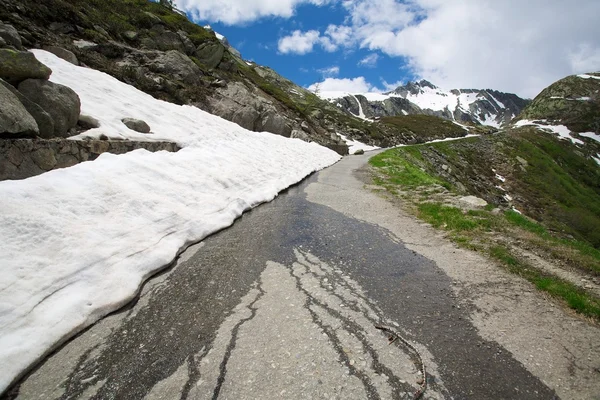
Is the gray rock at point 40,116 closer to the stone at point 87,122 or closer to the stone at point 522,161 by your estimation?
the stone at point 87,122

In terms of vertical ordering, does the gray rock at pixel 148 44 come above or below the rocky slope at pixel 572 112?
below

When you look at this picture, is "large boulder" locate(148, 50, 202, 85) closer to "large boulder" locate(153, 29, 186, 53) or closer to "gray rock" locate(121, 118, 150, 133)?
"large boulder" locate(153, 29, 186, 53)

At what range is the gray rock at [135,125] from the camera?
40.3 feet

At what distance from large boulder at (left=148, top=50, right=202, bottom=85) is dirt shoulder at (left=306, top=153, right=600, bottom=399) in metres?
27.0

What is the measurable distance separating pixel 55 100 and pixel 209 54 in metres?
37.1

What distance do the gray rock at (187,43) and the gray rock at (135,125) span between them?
31660mm

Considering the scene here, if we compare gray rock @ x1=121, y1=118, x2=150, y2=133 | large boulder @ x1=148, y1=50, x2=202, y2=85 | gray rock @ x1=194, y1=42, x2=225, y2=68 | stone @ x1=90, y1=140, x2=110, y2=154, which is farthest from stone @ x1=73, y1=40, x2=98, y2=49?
gray rock @ x1=194, y1=42, x2=225, y2=68

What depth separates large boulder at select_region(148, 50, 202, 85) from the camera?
26044mm

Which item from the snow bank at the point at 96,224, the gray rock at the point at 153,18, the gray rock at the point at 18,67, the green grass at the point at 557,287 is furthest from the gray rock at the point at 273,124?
the green grass at the point at 557,287

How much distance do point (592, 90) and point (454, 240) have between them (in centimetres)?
17074

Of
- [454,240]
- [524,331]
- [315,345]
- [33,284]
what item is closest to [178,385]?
[315,345]

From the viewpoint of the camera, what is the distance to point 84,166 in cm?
786

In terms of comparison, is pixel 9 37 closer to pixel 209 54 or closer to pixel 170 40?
pixel 170 40

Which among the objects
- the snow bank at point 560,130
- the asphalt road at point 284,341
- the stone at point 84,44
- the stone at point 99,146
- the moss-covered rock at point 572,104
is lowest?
the asphalt road at point 284,341
